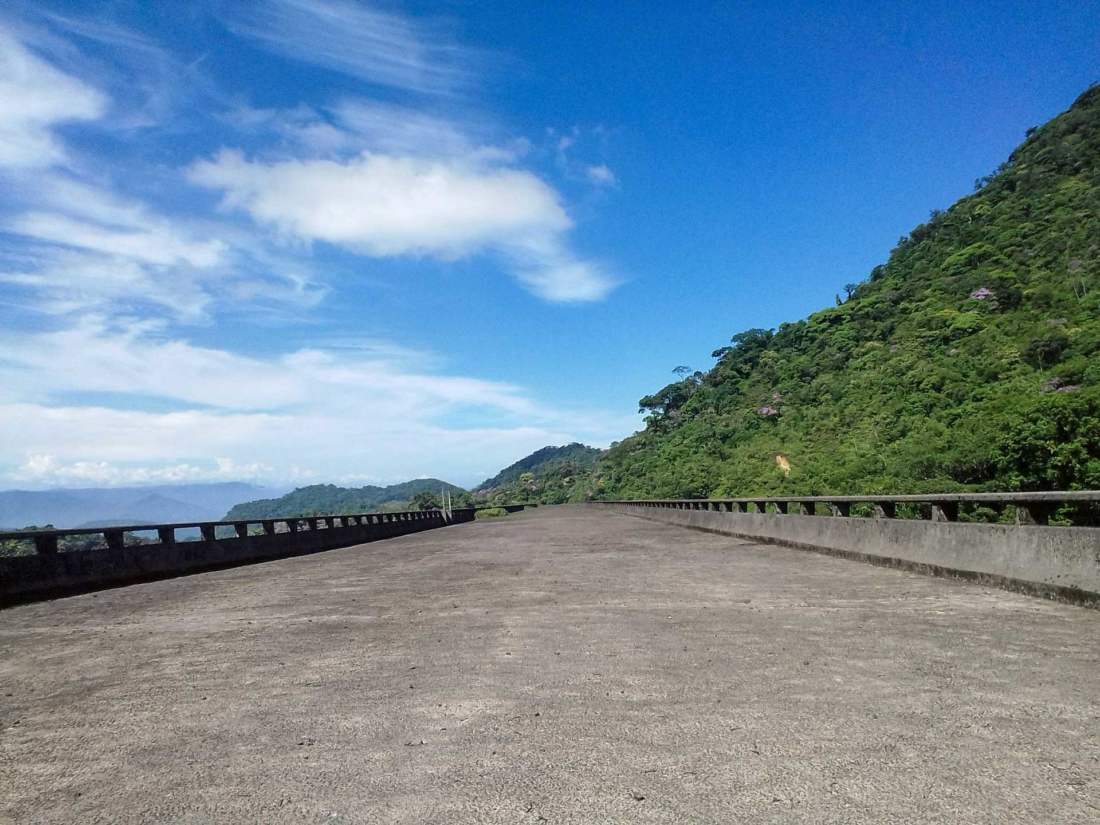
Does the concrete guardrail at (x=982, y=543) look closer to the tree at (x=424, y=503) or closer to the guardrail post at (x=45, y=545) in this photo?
the guardrail post at (x=45, y=545)

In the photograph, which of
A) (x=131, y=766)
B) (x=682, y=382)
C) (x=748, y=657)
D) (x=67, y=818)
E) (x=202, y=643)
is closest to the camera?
(x=67, y=818)

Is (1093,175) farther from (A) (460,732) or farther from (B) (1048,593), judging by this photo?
(A) (460,732)

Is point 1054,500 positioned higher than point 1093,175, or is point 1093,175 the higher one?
point 1093,175

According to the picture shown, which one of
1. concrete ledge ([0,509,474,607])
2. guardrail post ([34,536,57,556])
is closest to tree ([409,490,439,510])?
concrete ledge ([0,509,474,607])

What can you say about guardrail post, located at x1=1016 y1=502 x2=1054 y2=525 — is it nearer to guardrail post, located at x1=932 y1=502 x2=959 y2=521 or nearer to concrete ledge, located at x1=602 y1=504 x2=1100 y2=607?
concrete ledge, located at x1=602 y1=504 x2=1100 y2=607

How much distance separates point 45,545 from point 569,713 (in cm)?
1164

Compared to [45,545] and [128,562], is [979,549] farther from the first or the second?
[128,562]

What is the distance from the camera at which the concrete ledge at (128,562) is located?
12336 mm

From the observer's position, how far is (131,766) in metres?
4.08

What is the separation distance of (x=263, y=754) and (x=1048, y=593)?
767 centimetres

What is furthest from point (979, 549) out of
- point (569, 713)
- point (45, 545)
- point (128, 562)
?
point (128, 562)

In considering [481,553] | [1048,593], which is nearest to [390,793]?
[1048,593]

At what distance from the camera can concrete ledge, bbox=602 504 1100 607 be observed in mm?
7930

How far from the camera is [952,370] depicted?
82562 millimetres
